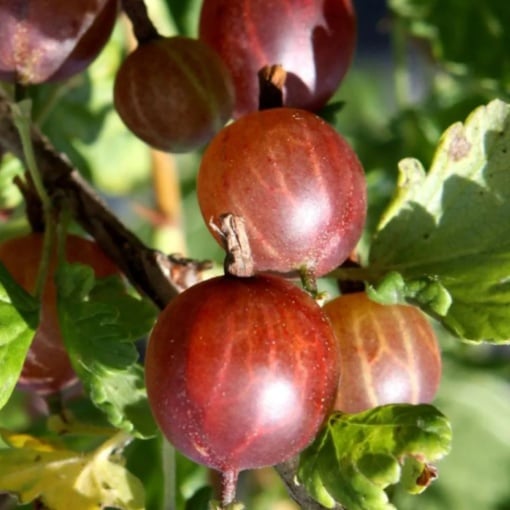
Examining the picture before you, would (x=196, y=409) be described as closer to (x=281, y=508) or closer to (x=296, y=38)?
(x=296, y=38)

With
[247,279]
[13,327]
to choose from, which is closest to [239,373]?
[247,279]

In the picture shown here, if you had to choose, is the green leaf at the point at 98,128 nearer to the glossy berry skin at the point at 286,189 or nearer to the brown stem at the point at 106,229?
the brown stem at the point at 106,229

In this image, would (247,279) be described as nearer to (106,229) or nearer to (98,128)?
(106,229)

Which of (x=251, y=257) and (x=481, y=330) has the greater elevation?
(x=251, y=257)

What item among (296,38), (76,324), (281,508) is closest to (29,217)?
(76,324)

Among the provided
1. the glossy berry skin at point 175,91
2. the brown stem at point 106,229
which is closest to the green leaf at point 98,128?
the brown stem at point 106,229

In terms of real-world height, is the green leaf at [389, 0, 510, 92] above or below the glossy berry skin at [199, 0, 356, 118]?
below

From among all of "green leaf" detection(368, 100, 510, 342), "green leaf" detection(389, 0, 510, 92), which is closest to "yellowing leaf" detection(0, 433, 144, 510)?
"green leaf" detection(368, 100, 510, 342)

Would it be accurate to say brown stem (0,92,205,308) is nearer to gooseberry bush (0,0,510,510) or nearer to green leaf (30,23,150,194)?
gooseberry bush (0,0,510,510)
